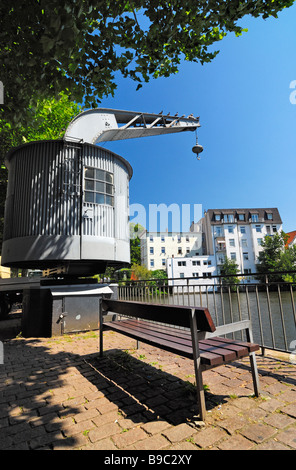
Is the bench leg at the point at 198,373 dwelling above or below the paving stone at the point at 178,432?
above

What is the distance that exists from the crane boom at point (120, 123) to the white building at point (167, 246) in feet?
174

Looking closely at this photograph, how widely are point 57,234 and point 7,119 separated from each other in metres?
3.29

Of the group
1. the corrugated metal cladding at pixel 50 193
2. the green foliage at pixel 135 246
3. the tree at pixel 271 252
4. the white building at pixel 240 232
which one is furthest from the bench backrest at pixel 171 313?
the green foliage at pixel 135 246

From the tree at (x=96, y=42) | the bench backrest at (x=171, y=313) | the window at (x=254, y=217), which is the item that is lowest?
the bench backrest at (x=171, y=313)

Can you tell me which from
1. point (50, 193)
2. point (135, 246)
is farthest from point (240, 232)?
point (50, 193)

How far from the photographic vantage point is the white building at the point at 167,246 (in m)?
66.8

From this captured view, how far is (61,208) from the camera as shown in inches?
292

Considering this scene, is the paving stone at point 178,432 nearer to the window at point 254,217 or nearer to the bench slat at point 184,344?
the bench slat at point 184,344

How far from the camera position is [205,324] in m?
2.57

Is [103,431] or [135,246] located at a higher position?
[135,246]

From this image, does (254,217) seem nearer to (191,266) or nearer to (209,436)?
(191,266)

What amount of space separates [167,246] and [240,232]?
1980cm

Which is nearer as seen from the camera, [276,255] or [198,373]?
[198,373]

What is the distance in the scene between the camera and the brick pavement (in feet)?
7.39
